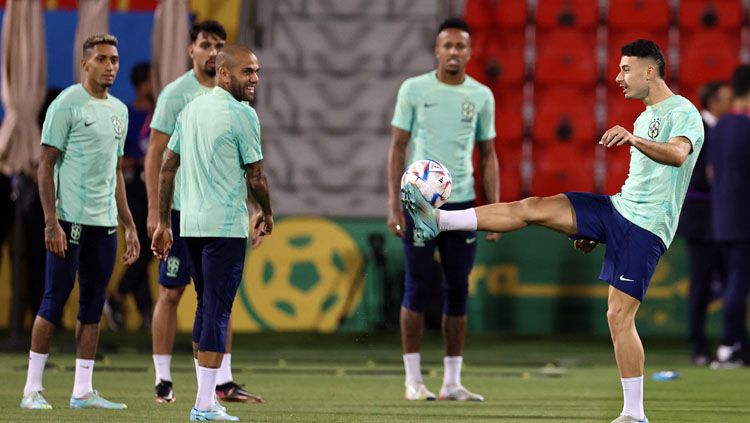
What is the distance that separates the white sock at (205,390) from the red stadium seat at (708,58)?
1195cm

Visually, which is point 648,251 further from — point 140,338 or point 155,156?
point 140,338

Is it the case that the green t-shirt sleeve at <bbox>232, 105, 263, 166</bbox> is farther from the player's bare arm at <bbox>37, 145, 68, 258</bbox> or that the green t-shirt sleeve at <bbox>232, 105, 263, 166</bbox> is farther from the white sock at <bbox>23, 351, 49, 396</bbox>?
the white sock at <bbox>23, 351, 49, 396</bbox>

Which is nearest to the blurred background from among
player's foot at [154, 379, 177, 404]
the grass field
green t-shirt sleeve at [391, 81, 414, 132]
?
the grass field

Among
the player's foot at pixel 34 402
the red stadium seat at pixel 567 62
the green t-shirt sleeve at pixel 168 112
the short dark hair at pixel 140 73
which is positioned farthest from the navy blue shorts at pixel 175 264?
the red stadium seat at pixel 567 62

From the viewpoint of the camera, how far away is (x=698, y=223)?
41.9ft

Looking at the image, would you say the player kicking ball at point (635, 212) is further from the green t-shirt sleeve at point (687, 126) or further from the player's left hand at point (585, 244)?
the player's left hand at point (585, 244)

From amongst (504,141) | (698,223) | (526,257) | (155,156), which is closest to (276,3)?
(504,141)

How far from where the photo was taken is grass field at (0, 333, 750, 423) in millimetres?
8273

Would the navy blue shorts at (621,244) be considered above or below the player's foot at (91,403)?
above

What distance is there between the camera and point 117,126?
867 cm

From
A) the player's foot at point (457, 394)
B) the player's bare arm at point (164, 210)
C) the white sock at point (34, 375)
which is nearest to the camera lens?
the player's bare arm at point (164, 210)

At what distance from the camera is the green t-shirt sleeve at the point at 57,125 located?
8.42 m

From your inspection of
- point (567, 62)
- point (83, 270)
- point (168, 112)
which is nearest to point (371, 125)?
point (567, 62)

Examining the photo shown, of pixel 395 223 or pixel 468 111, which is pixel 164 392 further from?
pixel 468 111
